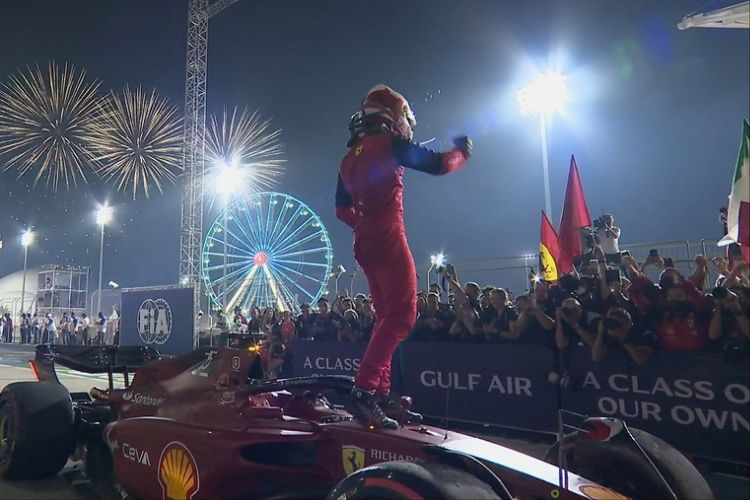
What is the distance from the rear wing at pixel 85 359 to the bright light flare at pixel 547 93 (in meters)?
11.2

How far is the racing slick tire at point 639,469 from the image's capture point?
3.26 metres

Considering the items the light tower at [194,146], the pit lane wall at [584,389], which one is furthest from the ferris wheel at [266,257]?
the pit lane wall at [584,389]

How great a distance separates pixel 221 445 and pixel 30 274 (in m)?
44.4

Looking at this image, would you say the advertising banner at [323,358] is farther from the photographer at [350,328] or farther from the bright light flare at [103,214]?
the bright light flare at [103,214]

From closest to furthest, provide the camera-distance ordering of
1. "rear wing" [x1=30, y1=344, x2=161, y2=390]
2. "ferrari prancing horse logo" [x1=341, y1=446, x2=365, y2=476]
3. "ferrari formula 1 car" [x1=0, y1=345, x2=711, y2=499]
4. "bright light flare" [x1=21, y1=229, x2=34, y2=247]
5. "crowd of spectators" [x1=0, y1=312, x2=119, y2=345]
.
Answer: "ferrari formula 1 car" [x1=0, y1=345, x2=711, y2=499] < "ferrari prancing horse logo" [x1=341, y1=446, x2=365, y2=476] < "rear wing" [x1=30, y1=344, x2=161, y2=390] < "crowd of spectators" [x1=0, y1=312, x2=119, y2=345] < "bright light flare" [x1=21, y1=229, x2=34, y2=247]

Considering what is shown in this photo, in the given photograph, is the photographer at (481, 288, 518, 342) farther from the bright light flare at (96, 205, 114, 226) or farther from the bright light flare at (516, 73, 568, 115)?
the bright light flare at (96, 205, 114, 226)

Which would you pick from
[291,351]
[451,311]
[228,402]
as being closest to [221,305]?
[291,351]

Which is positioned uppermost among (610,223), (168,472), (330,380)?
(610,223)

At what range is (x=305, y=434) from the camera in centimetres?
334

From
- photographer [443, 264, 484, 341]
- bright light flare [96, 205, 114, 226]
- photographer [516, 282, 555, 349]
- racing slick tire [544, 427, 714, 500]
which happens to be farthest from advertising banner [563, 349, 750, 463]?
bright light flare [96, 205, 114, 226]

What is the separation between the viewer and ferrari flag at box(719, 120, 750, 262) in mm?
4566

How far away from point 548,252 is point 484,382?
4296 millimetres

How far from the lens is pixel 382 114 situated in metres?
3.58

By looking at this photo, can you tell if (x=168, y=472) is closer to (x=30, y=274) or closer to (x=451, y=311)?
(x=451, y=311)
